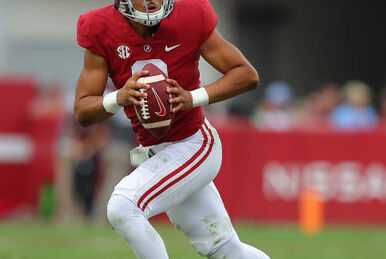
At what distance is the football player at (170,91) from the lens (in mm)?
5008

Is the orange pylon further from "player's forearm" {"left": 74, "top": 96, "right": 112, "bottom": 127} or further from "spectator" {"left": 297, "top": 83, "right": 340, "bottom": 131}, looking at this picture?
"player's forearm" {"left": 74, "top": 96, "right": 112, "bottom": 127}

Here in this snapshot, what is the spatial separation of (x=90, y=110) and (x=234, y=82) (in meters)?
0.80

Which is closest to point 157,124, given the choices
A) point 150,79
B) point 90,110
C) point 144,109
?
point 144,109

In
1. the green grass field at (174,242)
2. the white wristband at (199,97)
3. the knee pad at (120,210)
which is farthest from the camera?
the green grass field at (174,242)

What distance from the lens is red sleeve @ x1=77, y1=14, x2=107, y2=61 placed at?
16.8 feet

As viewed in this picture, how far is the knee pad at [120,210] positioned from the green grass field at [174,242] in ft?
10.3

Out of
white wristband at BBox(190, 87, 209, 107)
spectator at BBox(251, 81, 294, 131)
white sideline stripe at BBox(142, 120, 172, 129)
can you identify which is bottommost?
spectator at BBox(251, 81, 294, 131)

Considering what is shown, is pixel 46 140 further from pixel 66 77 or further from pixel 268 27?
pixel 268 27

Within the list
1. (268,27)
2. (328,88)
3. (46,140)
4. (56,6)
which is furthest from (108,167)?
(268,27)

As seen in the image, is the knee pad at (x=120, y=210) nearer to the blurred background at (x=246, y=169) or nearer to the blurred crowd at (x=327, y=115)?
the blurred background at (x=246, y=169)

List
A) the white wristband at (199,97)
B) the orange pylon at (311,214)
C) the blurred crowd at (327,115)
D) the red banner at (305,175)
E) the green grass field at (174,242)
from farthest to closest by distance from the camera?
the blurred crowd at (327,115), the red banner at (305,175), the orange pylon at (311,214), the green grass field at (174,242), the white wristband at (199,97)

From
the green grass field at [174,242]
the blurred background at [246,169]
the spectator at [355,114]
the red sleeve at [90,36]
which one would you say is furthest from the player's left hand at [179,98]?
the spectator at [355,114]

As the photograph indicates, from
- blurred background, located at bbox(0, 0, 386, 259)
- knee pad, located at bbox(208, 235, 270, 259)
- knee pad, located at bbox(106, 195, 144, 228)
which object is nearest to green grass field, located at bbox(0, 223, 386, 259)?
blurred background, located at bbox(0, 0, 386, 259)

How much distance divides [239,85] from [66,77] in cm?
1436
